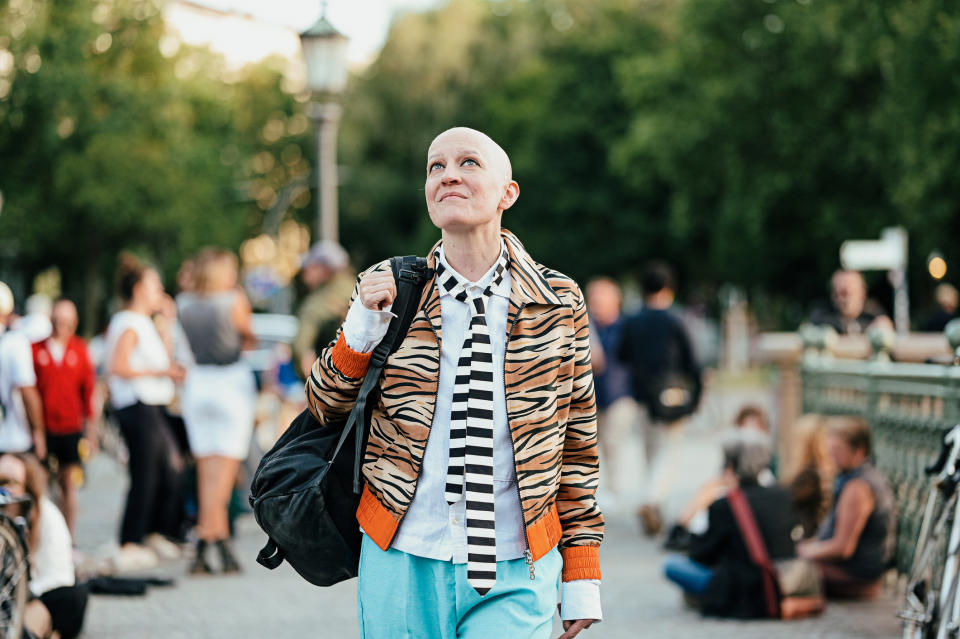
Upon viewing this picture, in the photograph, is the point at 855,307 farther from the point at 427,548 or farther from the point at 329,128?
the point at 427,548

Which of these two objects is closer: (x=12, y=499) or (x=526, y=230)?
(x=12, y=499)

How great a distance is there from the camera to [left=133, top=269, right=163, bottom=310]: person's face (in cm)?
970

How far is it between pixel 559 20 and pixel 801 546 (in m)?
51.6

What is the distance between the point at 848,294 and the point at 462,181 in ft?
28.3

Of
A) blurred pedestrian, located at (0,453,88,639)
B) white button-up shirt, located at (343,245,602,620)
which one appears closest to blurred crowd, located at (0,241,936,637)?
blurred pedestrian, located at (0,453,88,639)

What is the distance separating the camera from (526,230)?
5331cm

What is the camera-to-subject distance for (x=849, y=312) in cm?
1182

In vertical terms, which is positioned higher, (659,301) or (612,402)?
(659,301)

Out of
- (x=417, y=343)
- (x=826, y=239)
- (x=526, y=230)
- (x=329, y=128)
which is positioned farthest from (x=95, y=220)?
(x=417, y=343)

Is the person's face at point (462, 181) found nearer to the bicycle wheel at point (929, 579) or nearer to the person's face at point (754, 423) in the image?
the bicycle wheel at point (929, 579)

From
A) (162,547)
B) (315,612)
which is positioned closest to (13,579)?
(315,612)

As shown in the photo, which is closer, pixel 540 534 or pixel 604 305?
pixel 540 534

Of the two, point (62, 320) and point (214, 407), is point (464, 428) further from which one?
point (62, 320)

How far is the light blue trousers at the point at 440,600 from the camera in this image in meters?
3.46
